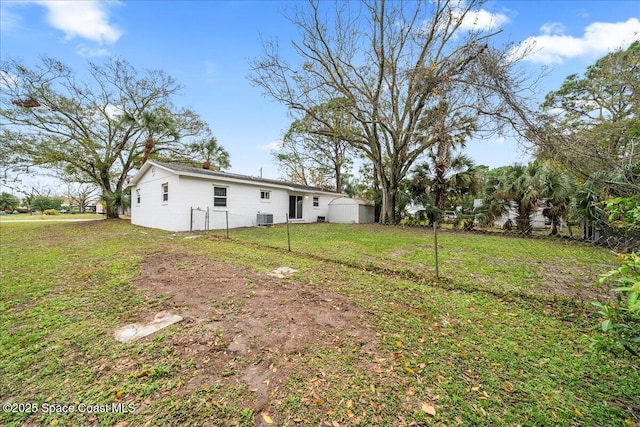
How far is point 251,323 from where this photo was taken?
114 inches

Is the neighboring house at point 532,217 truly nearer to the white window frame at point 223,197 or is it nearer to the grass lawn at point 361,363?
the grass lawn at point 361,363

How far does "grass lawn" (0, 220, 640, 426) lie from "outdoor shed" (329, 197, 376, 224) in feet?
41.5

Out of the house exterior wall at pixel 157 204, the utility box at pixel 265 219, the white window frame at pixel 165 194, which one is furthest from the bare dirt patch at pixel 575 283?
the white window frame at pixel 165 194

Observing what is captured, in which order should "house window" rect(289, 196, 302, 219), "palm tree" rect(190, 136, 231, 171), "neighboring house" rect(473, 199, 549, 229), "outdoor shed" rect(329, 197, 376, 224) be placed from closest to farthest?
"neighboring house" rect(473, 199, 549, 229) → "house window" rect(289, 196, 302, 219) → "outdoor shed" rect(329, 197, 376, 224) → "palm tree" rect(190, 136, 231, 171)

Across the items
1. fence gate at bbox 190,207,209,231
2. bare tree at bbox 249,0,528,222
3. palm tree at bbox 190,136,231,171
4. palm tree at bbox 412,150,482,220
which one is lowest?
fence gate at bbox 190,207,209,231

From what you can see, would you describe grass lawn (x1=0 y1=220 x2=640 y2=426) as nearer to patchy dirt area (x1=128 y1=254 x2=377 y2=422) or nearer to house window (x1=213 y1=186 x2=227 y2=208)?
patchy dirt area (x1=128 y1=254 x2=377 y2=422)

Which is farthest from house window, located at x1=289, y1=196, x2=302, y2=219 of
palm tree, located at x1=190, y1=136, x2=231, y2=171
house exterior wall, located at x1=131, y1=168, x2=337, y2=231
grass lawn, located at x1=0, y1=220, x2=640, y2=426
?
grass lawn, located at x1=0, y1=220, x2=640, y2=426

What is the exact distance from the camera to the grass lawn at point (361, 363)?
68.6 inches

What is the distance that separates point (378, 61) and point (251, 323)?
13.8 m

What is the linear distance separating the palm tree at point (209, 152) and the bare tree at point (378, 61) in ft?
30.3

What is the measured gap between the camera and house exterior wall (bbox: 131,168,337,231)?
1105 cm

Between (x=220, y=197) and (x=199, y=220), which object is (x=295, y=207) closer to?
(x=220, y=197)

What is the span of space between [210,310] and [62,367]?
52.7 inches

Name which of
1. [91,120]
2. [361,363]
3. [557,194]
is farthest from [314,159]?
[361,363]
